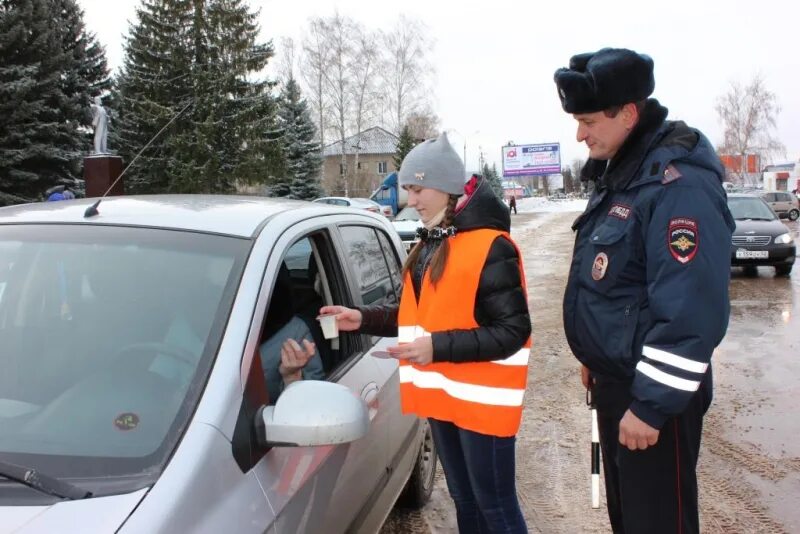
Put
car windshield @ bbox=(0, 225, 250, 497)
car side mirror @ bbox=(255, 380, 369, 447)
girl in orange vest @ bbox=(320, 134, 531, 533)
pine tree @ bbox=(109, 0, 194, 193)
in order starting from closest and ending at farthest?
car windshield @ bbox=(0, 225, 250, 497)
car side mirror @ bbox=(255, 380, 369, 447)
girl in orange vest @ bbox=(320, 134, 531, 533)
pine tree @ bbox=(109, 0, 194, 193)

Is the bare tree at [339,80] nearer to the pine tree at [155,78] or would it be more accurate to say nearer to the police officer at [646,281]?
the pine tree at [155,78]

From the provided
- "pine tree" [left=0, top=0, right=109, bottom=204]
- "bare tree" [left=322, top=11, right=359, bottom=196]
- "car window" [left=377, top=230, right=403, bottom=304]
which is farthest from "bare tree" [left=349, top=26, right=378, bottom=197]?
"car window" [left=377, top=230, right=403, bottom=304]

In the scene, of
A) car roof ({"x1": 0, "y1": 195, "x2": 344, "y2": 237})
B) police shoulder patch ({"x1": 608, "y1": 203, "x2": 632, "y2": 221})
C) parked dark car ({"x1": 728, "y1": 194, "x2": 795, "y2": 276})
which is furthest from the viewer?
parked dark car ({"x1": 728, "y1": 194, "x2": 795, "y2": 276})

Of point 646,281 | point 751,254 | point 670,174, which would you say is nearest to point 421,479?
point 646,281

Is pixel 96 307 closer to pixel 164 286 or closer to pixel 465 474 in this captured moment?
pixel 164 286

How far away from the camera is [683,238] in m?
1.76

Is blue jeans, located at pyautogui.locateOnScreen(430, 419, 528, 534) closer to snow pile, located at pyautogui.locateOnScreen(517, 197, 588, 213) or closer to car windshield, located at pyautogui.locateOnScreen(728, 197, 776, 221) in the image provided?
car windshield, located at pyautogui.locateOnScreen(728, 197, 776, 221)

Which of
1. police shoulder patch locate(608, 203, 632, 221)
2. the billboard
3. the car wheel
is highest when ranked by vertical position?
the billboard

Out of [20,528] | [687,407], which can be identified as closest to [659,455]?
[687,407]

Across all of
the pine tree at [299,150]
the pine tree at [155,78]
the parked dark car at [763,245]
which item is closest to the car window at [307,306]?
the parked dark car at [763,245]

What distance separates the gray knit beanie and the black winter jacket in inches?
3.4

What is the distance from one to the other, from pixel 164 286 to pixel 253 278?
27cm

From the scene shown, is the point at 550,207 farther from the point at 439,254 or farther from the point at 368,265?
the point at 439,254

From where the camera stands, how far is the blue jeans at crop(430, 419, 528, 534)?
228 centimetres
